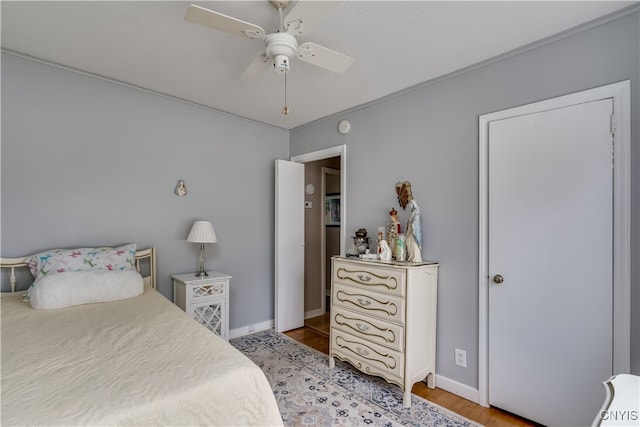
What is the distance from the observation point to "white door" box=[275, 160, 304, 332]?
3.60 m

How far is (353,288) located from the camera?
2547 mm

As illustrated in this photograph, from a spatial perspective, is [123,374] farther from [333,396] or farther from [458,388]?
[458,388]

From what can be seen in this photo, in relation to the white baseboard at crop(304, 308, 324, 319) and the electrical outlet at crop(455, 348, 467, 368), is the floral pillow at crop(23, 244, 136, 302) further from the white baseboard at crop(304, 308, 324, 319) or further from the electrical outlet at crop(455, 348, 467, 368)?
the electrical outlet at crop(455, 348, 467, 368)

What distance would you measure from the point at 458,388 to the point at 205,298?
230 centimetres

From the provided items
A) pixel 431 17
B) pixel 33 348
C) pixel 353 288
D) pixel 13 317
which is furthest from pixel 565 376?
pixel 13 317

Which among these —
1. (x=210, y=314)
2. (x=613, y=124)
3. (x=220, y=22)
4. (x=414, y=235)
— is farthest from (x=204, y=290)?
(x=613, y=124)

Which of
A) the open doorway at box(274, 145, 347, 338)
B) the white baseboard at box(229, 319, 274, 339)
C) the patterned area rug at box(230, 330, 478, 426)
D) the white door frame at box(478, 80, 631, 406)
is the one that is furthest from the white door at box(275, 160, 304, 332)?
the white door frame at box(478, 80, 631, 406)

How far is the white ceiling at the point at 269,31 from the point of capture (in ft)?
A: 5.57

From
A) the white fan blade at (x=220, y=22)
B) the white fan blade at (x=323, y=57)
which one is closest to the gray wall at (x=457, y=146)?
the white fan blade at (x=323, y=57)

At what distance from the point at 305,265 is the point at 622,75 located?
3.51 m

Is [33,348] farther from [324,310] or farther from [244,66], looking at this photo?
[324,310]

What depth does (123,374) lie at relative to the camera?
1.18 meters

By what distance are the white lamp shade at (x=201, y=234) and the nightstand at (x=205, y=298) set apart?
0.37 metres

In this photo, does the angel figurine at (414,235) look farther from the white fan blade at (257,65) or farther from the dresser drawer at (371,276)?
the white fan blade at (257,65)
